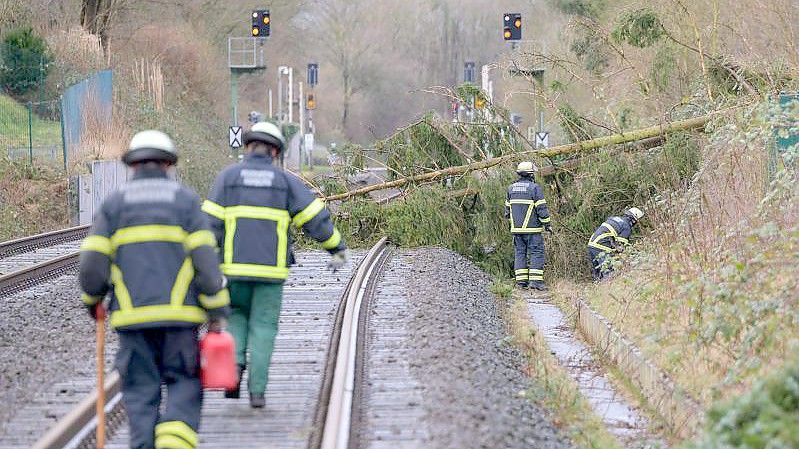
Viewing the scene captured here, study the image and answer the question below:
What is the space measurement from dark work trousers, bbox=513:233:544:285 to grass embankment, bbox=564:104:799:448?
1923mm

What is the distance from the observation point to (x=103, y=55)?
4056cm

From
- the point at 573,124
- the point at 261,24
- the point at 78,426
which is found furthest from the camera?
the point at 261,24

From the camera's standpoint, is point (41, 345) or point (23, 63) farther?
point (23, 63)

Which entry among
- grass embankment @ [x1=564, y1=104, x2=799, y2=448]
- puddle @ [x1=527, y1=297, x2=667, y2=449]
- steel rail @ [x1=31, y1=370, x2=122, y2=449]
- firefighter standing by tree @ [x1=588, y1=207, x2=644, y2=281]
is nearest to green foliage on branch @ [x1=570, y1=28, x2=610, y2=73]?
firefighter standing by tree @ [x1=588, y1=207, x2=644, y2=281]

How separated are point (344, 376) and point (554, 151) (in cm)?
1087

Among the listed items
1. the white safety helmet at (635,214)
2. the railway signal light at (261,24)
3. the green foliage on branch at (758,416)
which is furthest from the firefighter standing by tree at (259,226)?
the railway signal light at (261,24)

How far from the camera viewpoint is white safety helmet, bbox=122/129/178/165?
615 centimetres

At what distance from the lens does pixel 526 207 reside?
55.5 feet

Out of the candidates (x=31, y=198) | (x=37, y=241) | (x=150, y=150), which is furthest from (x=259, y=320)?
(x=31, y=198)

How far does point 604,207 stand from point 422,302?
21.5 feet

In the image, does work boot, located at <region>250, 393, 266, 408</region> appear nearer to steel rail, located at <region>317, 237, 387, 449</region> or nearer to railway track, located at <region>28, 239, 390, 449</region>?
railway track, located at <region>28, 239, 390, 449</region>

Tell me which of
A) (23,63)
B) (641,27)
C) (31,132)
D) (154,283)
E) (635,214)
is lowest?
(635,214)

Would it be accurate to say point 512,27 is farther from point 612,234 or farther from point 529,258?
point 612,234

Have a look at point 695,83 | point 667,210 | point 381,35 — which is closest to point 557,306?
point 667,210
